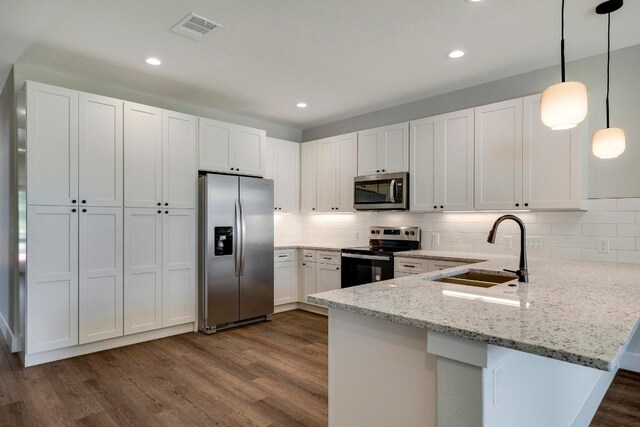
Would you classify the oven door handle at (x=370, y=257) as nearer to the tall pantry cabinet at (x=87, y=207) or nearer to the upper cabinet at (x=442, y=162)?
the upper cabinet at (x=442, y=162)

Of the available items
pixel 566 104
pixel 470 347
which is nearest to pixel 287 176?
pixel 566 104

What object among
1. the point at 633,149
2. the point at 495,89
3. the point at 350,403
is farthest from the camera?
the point at 495,89

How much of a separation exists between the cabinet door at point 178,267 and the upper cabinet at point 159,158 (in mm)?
163

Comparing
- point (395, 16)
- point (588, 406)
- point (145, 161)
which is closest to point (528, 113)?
point (395, 16)

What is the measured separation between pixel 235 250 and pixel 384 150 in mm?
2071

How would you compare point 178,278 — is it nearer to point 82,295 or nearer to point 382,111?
point 82,295

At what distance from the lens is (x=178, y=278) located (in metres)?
3.97

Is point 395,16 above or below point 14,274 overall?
above

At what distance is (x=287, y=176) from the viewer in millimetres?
5406

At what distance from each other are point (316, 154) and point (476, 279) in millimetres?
3302

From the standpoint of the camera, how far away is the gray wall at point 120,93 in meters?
3.46

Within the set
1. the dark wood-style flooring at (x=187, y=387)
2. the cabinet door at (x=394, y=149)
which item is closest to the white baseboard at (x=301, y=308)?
the dark wood-style flooring at (x=187, y=387)

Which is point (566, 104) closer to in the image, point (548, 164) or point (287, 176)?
point (548, 164)

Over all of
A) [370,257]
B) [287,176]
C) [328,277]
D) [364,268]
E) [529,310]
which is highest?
[287,176]
